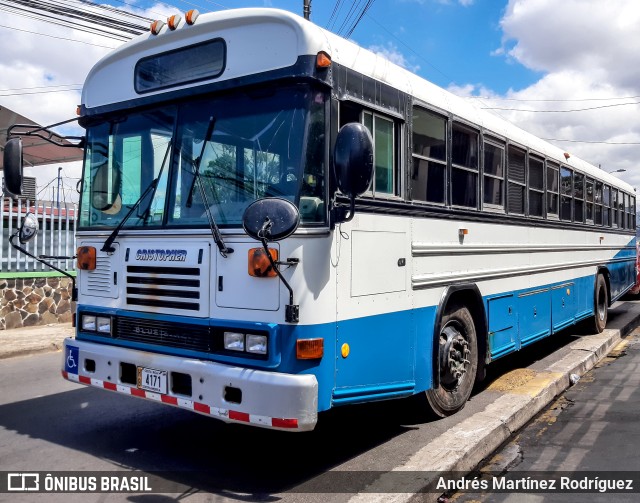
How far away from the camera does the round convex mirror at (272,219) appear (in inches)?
137

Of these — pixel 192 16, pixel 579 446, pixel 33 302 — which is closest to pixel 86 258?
pixel 192 16

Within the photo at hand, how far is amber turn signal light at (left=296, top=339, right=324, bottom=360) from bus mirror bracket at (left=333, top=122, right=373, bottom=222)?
892mm

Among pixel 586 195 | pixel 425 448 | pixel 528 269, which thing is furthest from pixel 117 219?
pixel 586 195

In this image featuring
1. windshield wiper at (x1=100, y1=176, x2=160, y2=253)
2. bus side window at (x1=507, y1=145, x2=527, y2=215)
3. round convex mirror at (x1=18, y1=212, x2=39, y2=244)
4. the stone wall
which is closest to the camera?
windshield wiper at (x1=100, y1=176, x2=160, y2=253)

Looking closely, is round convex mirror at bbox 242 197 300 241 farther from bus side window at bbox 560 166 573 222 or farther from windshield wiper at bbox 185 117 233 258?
bus side window at bbox 560 166 573 222

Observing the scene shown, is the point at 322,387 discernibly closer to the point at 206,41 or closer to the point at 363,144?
the point at 363,144

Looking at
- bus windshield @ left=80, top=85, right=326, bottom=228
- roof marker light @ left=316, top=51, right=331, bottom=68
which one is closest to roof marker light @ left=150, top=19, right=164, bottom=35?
bus windshield @ left=80, top=85, right=326, bottom=228

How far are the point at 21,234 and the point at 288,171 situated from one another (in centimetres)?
249

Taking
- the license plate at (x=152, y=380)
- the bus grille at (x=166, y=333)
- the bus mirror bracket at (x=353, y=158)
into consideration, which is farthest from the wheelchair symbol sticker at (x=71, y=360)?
the bus mirror bracket at (x=353, y=158)

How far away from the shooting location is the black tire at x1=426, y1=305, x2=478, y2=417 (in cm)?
525

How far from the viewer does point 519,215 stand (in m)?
7.11

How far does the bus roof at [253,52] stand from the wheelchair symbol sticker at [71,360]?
198 cm

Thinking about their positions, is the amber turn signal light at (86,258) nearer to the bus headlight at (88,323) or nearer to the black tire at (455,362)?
the bus headlight at (88,323)

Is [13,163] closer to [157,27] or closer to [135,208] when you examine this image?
[135,208]
